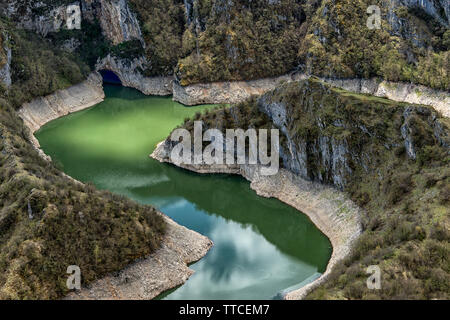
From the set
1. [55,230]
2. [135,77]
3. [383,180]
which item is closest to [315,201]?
[383,180]

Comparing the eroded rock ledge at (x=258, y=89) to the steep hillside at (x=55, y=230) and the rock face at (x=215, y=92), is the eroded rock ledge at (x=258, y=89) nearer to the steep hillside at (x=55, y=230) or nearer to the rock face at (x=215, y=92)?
the rock face at (x=215, y=92)

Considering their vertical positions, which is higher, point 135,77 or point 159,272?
point 135,77

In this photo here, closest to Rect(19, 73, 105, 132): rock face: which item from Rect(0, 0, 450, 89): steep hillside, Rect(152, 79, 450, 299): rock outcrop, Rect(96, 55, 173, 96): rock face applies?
Rect(96, 55, 173, 96): rock face

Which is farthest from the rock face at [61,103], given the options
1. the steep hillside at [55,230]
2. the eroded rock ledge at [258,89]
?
the steep hillside at [55,230]

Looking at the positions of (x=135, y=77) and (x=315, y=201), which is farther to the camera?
(x=135, y=77)

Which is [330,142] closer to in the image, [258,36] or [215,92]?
[215,92]

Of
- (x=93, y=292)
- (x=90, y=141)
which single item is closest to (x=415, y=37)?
(x=90, y=141)
